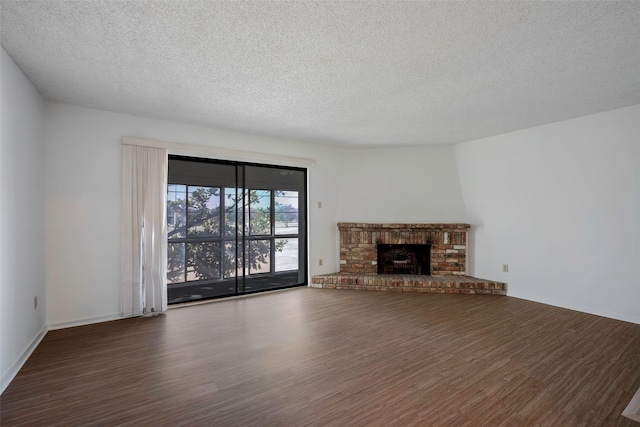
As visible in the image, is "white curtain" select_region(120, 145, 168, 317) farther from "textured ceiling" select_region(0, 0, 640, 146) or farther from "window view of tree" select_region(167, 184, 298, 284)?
"window view of tree" select_region(167, 184, 298, 284)

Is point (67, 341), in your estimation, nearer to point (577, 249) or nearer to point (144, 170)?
point (144, 170)

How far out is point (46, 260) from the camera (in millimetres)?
3379

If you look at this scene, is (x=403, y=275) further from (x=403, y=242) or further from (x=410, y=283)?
(x=403, y=242)

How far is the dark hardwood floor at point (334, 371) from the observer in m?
1.98

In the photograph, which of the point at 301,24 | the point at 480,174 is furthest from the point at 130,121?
the point at 480,174

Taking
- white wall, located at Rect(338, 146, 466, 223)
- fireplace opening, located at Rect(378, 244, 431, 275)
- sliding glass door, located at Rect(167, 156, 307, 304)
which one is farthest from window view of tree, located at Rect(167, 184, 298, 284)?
fireplace opening, located at Rect(378, 244, 431, 275)

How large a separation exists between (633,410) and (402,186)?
13.6 feet

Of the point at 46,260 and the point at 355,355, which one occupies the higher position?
the point at 46,260

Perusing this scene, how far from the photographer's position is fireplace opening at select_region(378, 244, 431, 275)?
19.2ft

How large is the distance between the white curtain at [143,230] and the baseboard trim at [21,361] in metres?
0.77

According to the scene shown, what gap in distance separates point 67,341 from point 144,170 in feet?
6.64

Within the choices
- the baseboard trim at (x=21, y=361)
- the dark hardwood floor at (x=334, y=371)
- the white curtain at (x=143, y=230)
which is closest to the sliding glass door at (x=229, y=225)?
the white curtain at (x=143, y=230)

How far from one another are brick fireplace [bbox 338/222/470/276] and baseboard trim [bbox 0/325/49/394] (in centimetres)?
421

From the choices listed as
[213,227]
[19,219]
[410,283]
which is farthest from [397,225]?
[19,219]
